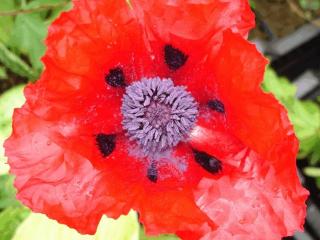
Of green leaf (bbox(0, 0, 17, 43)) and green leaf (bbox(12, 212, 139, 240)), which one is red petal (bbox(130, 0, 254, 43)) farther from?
green leaf (bbox(0, 0, 17, 43))

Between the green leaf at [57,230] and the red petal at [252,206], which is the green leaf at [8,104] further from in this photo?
the red petal at [252,206]

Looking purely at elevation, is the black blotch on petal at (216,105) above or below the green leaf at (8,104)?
above

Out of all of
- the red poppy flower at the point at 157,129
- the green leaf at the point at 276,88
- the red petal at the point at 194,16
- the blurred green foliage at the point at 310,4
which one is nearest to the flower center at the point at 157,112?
the red poppy flower at the point at 157,129

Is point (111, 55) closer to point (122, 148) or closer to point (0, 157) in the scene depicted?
point (122, 148)

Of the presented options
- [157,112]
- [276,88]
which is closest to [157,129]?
[157,112]

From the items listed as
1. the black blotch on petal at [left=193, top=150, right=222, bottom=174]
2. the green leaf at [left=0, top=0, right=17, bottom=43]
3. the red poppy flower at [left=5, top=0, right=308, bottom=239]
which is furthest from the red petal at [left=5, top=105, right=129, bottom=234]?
the green leaf at [left=0, top=0, right=17, bottom=43]

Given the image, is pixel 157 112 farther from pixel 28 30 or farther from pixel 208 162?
pixel 28 30
